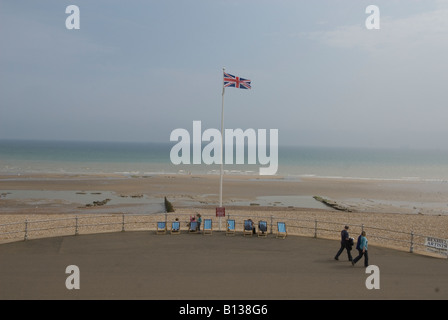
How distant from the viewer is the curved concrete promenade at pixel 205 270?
31.1ft

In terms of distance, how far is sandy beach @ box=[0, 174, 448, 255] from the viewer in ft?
91.2

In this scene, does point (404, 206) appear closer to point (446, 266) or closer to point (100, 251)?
point (446, 266)

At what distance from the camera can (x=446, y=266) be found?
12.3 m

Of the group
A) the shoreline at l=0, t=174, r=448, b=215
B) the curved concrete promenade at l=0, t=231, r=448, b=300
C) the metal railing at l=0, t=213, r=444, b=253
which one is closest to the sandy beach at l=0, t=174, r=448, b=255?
the shoreline at l=0, t=174, r=448, b=215

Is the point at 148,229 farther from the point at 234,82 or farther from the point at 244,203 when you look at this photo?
the point at 244,203

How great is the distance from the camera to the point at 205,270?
1133cm

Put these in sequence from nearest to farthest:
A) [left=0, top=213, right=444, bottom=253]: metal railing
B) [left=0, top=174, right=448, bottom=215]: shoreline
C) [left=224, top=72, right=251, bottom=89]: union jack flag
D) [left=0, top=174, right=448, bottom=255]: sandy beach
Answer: [left=0, top=213, right=444, bottom=253]: metal railing < [left=224, top=72, right=251, bottom=89]: union jack flag < [left=0, top=174, right=448, bottom=255]: sandy beach < [left=0, top=174, right=448, bottom=215]: shoreline

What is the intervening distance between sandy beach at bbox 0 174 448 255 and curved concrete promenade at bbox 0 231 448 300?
8.04m

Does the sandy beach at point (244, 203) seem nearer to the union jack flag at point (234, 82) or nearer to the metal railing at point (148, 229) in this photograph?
the metal railing at point (148, 229)

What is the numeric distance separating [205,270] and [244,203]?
28.0 metres

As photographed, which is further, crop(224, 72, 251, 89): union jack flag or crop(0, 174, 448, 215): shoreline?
crop(0, 174, 448, 215): shoreline

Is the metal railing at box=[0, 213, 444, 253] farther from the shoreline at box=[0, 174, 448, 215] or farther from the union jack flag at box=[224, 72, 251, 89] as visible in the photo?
the shoreline at box=[0, 174, 448, 215]

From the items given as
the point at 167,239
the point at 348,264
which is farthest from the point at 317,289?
the point at 167,239
